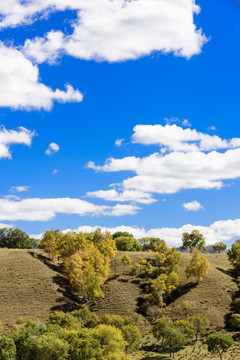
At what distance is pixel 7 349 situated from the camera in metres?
64.2

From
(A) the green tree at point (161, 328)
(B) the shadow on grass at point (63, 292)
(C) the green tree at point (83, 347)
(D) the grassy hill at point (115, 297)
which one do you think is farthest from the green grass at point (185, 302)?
(C) the green tree at point (83, 347)

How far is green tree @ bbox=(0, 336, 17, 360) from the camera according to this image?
6324 centimetres

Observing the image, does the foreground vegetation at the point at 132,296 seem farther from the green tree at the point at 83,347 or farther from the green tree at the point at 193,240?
the green tree at the point at 193,240

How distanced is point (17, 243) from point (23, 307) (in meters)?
90.6

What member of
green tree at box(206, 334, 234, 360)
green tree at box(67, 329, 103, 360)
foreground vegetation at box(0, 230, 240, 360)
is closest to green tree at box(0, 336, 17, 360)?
foreground vegetation at box(0, 230, 240, 360)

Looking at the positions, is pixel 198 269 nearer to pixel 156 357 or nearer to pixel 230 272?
pixel 230 272

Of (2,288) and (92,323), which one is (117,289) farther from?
(2,288)

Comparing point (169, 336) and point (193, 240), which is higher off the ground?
point (193, 240)

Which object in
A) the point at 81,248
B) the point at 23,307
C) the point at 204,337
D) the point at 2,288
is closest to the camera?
the point at 204,337

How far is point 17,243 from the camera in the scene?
186 metres

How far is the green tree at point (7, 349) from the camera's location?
63.2m

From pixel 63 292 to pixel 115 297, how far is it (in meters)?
17.9

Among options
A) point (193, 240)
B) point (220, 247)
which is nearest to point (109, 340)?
point (193, 240)

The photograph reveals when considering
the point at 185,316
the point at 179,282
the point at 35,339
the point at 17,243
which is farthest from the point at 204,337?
the point at 17,243
